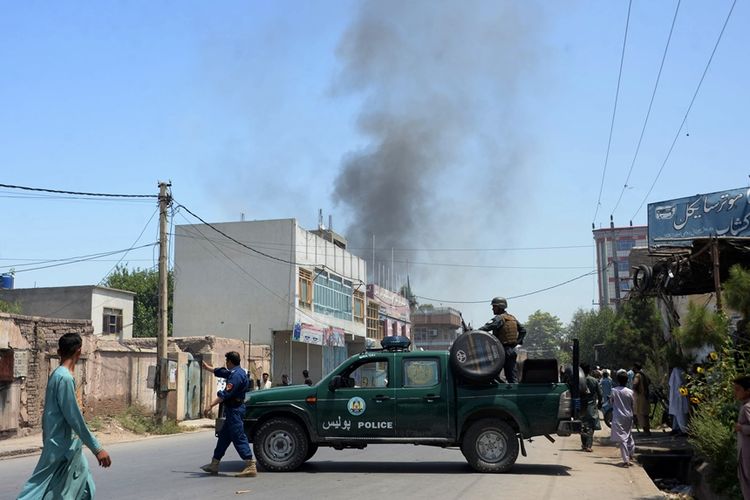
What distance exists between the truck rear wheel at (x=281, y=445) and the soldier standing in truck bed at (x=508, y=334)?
3107 millimetres

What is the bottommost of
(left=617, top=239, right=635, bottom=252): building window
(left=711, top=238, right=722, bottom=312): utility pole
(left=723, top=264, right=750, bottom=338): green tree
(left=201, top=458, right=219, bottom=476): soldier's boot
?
(left=201, top=458, right=219, bottom=476): soldier's boot

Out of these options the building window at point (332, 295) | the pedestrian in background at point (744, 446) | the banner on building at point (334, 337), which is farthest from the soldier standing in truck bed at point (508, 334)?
the banner on building at point (334, 337)

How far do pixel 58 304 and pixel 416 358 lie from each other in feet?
111

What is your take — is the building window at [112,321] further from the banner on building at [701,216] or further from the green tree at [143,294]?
the banner on building at [701,216]

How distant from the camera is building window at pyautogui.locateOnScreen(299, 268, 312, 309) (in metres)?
38.3

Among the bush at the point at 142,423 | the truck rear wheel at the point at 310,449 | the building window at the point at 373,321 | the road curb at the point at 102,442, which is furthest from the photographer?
the building window at the point at 373,321

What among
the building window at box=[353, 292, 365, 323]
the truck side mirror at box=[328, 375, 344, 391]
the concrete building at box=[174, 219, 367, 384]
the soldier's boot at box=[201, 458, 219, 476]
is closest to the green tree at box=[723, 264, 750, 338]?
the truck side mirror at box=[328, 375, 344, 391]

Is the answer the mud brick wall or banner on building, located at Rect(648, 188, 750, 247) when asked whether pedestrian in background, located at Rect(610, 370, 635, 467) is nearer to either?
banner on building, located at Rect(648, 188, 750, 247)

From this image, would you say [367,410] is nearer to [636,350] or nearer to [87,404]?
[87,404]

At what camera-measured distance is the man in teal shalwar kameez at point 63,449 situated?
4754 millimetres

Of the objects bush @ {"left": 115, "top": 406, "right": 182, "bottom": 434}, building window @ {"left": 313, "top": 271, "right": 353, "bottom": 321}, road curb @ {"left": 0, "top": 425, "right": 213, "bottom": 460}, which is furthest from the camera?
building window @ {"left": 313, "top": 271, "right": 353, "bottom": 321}

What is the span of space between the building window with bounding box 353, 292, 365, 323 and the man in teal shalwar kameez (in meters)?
43.4

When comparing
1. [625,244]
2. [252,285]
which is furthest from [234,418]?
[625,244]

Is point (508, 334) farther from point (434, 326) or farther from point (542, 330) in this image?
point (542, 330)
